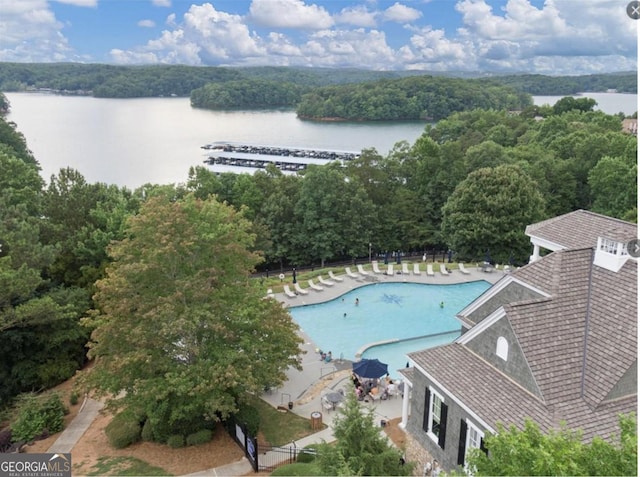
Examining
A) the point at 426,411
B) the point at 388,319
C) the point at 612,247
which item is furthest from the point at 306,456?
the point at 388,319

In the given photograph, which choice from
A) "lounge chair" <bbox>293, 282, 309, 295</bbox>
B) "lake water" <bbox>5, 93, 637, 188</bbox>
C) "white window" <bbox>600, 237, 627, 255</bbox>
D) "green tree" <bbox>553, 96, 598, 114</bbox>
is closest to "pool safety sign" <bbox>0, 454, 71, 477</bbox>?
"white window" <bbox>600, 237, 627, 255</bbox>

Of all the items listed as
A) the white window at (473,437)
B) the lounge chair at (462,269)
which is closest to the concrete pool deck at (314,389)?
the white window at (473,437)

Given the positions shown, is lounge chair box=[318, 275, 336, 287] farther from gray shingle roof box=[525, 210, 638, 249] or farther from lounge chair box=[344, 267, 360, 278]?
gray shingle roof box=[525, 210, 638, 249]

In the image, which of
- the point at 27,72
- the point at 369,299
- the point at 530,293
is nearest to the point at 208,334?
the point at 530,293

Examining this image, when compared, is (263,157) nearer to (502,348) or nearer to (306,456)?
(306,456)

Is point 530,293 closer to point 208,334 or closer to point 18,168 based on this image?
point 208,334
